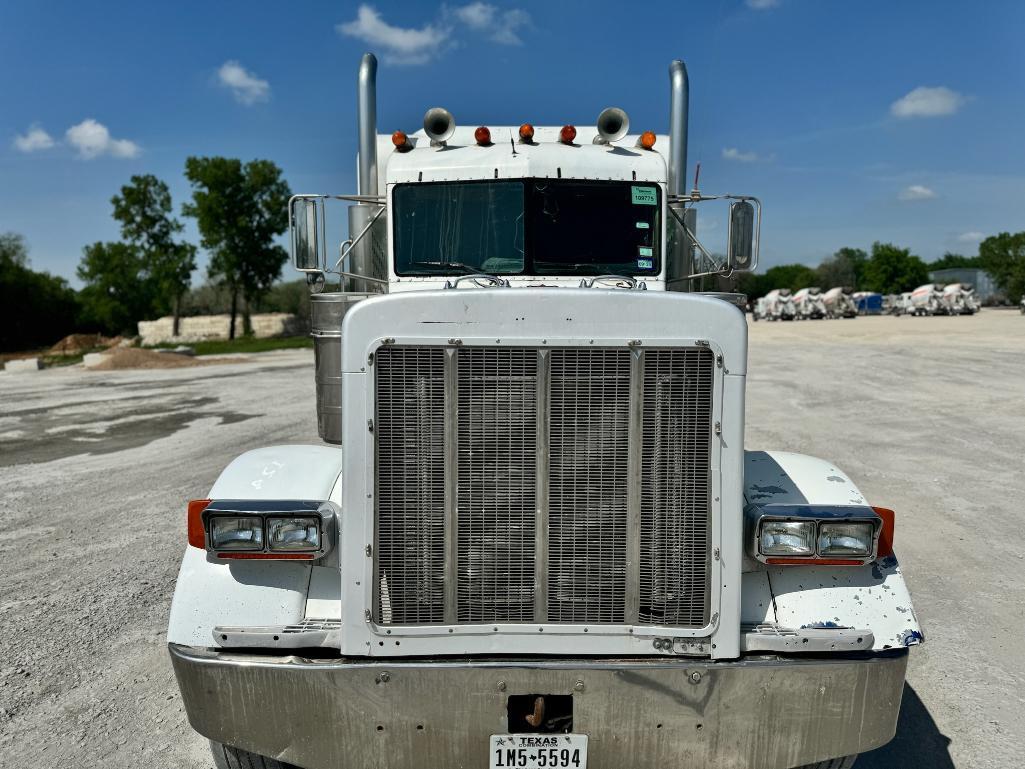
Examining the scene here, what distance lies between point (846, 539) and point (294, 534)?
2.02 metres

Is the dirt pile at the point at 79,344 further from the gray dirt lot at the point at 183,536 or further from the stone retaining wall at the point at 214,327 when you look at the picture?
the gray dirt lot at the point at 183,536

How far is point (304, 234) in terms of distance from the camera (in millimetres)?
4781

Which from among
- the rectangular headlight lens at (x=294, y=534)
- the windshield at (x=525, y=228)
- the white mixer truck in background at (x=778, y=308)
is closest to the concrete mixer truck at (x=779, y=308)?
the white mixer truck in background at (x=778, y=308)

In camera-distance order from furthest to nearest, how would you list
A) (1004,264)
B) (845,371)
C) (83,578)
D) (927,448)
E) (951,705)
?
(1004,264) < (845,371) < (927,448) < (83,578) < (951,705)

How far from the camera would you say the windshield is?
460cm

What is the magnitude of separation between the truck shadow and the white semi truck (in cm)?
100

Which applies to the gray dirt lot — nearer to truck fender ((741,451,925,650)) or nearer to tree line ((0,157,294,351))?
truck fender ((741,451,925,650))

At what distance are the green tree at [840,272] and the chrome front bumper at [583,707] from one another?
116 meters

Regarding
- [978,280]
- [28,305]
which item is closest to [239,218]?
[28,305]

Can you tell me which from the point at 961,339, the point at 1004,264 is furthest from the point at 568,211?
the point at 1004,264

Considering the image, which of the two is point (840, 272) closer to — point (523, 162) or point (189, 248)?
point (189, 248)

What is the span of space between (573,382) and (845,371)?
20064 mm

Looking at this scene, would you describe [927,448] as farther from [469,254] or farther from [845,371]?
[845,371]

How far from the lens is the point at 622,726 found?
8.75 ft
